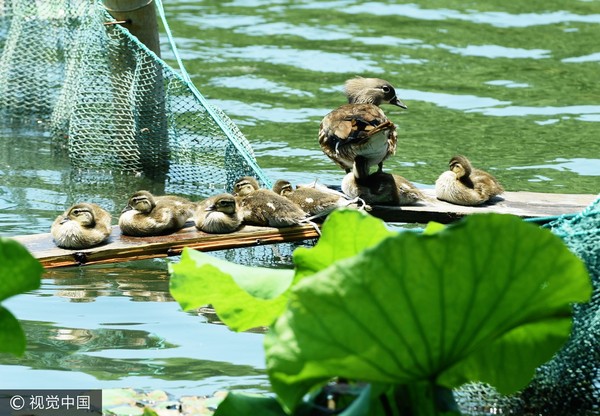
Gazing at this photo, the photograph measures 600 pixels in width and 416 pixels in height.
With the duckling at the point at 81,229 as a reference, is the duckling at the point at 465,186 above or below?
above

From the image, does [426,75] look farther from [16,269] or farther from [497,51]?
[16,269]

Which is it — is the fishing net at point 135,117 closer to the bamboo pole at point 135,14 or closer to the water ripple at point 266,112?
the bamboo pole at point 135,14

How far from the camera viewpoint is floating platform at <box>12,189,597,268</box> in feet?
23.3

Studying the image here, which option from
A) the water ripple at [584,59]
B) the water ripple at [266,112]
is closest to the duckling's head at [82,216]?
the water ripple at [266,112]

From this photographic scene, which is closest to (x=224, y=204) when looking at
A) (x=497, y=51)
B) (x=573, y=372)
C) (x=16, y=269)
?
(x=573, y=372)

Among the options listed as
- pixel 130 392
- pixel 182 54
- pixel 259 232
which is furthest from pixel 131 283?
pixel 182 54

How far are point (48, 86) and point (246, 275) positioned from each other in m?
7.73

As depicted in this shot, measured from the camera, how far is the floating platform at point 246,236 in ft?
23.3

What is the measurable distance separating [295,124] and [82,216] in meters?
4.75

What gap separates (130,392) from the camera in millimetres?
5043

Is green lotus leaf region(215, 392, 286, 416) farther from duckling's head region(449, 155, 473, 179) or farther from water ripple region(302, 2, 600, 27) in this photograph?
water ripple region(302, 2, 600, 27)

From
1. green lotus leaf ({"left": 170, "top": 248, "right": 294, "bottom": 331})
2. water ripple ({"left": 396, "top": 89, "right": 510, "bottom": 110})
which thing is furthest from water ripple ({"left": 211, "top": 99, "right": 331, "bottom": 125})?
green lotus leaf ({"left": 170, "top": 248, "right": 294, "bottom": 331})

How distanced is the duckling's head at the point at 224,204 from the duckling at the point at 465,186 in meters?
1.51

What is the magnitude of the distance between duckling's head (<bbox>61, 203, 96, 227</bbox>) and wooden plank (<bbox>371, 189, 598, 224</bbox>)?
6.21 feet
